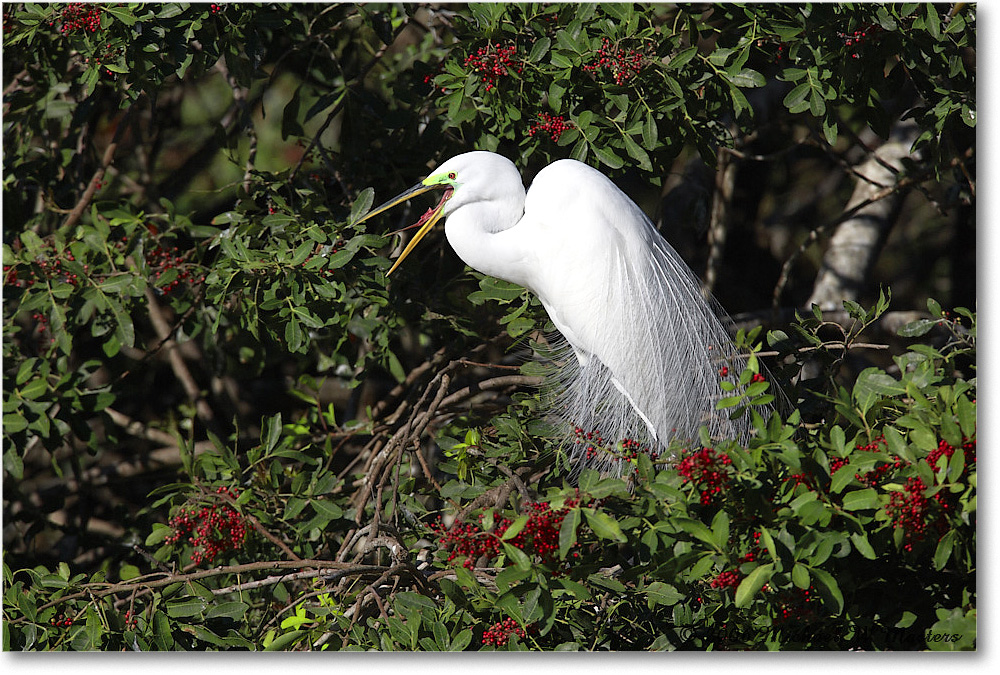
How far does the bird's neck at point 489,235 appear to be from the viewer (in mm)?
1563

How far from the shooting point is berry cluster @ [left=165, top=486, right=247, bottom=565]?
1.58 meters

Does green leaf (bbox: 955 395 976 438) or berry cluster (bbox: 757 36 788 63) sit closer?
green leaf (bbox: 955 395 976 438)

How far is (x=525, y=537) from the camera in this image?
124 cm

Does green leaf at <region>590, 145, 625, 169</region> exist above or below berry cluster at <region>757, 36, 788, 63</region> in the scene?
below

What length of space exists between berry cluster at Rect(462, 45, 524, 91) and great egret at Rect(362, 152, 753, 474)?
15cm

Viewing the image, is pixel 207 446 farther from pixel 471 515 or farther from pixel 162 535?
pixel 471 515

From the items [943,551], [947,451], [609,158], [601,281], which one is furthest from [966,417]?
[609,158]

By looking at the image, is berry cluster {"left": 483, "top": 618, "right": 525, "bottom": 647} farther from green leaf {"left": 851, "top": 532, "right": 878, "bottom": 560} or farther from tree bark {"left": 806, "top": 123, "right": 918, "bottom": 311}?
tree bark {"left": 806, "top": 123, "right": 918, "bottom": 311}

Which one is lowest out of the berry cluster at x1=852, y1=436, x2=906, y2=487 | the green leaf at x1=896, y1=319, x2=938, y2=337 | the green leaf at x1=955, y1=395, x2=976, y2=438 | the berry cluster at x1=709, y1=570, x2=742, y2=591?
the berry cluster at x1=709, y1=570, x2=742, y2=591

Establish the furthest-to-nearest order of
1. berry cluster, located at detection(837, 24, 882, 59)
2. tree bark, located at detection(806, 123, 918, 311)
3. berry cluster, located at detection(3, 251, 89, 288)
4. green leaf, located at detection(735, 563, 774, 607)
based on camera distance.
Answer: tree bark, located at detection(806, 123, 918, 311) → berry cluster, located at detection(3, 251, 89, 288) → berry cluster, located at detection(837, 24, 882, 59) → green leaf, located at detection(735, 563, 774, 607)

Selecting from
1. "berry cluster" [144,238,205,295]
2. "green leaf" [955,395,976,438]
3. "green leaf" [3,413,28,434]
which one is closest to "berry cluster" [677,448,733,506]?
"green leaf" [955,395,976,438]

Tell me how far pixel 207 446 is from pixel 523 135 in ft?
4.18

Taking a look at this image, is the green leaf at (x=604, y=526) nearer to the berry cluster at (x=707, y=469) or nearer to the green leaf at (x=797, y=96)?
the berry cluster at (x=707, y=469)

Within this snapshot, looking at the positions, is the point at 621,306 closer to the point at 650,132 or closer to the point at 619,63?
the point at 650,132
